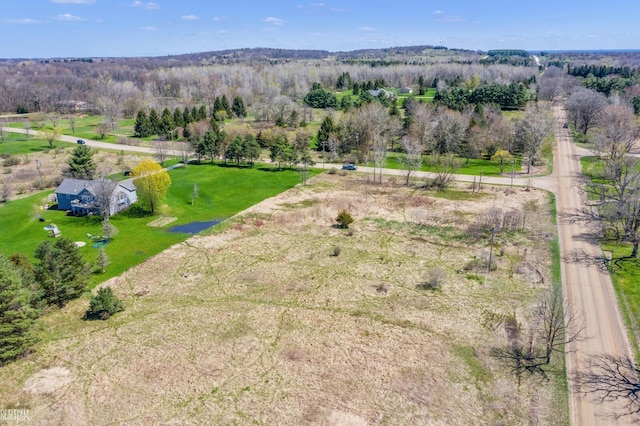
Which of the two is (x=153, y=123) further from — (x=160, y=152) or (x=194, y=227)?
(x=194, y=227)

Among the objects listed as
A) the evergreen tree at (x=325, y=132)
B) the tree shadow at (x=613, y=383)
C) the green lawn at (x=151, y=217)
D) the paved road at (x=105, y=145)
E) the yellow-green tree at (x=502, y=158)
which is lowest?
the tree shadow at (x=613, y=383)

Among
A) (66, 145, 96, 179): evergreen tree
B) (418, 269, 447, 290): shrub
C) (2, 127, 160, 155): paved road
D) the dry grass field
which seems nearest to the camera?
the dry grass field

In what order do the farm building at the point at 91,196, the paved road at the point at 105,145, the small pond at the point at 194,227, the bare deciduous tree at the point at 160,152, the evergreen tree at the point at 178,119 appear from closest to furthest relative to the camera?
1. the small pond at the point at 194,227
2. the farm building at the point at 91,196
3. the bare deciduous tree at the point at 160,152
4. the paved road at the point at 105,145
5. the evergreen tree at the point at 178,119

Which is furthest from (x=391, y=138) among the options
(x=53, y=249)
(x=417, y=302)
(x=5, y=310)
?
(x=5, y=310)

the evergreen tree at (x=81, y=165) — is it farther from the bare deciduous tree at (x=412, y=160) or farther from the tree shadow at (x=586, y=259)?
the tree shadow at (x=586, y=259)

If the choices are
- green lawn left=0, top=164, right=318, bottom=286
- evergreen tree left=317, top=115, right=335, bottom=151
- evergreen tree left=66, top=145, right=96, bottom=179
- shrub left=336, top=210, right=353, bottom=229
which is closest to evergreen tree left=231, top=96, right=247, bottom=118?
evergreen tree left=317, top=115, right=335, bottom=151

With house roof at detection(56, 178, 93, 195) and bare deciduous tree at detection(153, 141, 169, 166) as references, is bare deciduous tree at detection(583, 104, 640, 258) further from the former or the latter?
bare deciduous tree at detection(153, 141, 169, 166)

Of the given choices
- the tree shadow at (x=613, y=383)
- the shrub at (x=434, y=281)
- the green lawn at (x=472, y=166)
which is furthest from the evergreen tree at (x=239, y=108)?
the tree shadow at (x=613, y=383)
